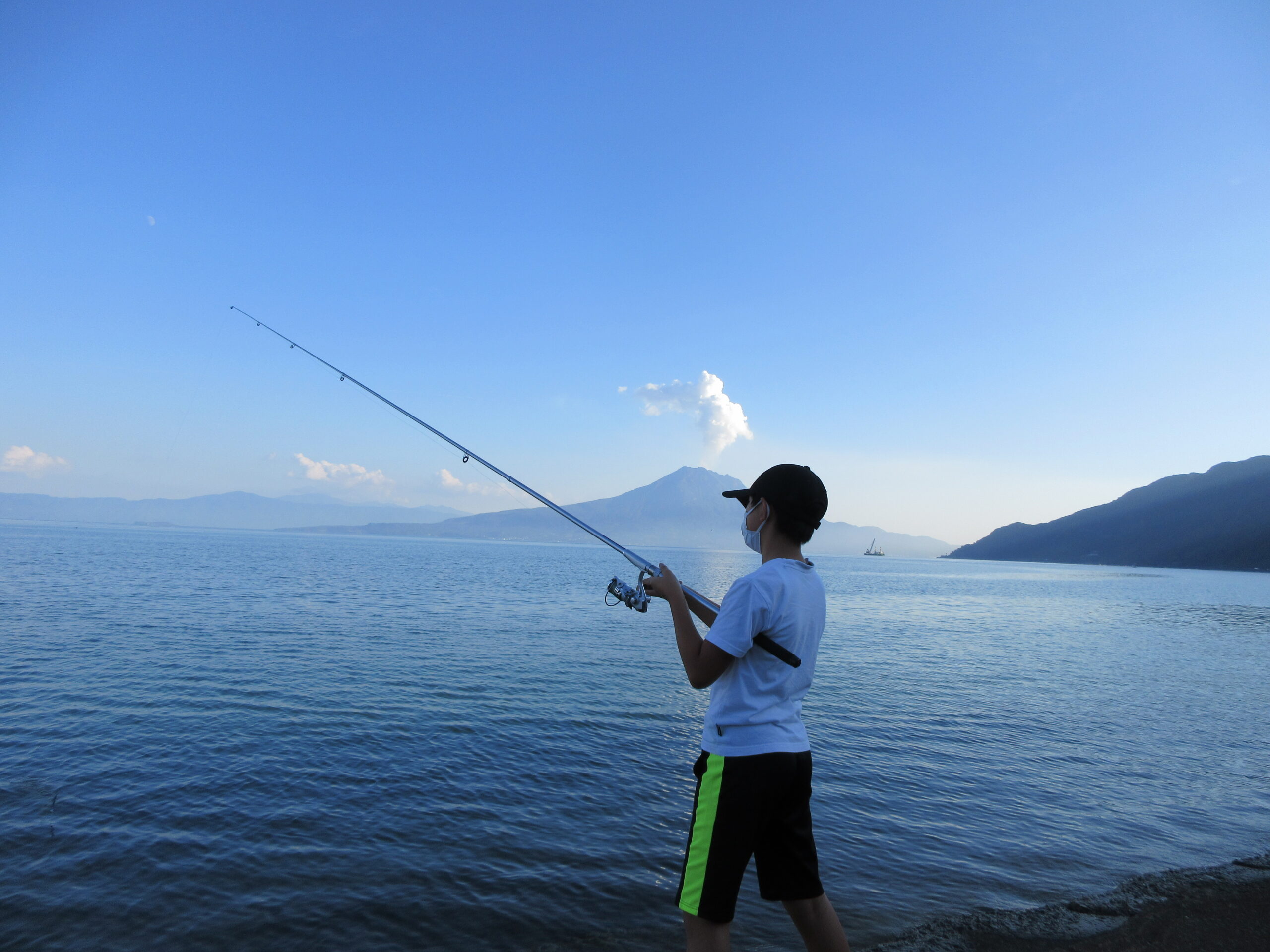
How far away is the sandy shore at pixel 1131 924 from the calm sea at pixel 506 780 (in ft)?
1.35

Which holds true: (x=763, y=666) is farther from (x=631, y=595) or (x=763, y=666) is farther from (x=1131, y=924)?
(x=1131, y=924)

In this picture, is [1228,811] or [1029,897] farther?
[1228,811]

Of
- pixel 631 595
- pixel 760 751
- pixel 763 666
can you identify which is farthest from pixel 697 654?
pixel 631 595

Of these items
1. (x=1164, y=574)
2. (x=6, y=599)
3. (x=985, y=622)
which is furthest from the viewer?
(x=1164, y=574)

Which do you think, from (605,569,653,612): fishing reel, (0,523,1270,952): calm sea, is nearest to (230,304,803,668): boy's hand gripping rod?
(605,569,653,612): fishing reel

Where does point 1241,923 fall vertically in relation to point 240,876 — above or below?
above

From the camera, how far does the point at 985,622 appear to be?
37.1 metres

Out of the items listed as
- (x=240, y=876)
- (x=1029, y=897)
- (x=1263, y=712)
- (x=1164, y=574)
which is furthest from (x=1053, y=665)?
(x=1164, y=574)

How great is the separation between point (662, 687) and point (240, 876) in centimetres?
1137

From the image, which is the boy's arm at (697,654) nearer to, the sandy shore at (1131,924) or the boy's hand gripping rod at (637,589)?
the boy's hand gripping rod at (637,589)

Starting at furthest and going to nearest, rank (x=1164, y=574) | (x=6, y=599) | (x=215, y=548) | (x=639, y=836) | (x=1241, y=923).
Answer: (x=1164, y=574)
(x=215, y=548)
(x=6, y=599)
(x=639, y=836)
(x=1241, y=923)

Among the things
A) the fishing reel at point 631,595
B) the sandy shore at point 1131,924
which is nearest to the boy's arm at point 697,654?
the fishing reel at point 631,595

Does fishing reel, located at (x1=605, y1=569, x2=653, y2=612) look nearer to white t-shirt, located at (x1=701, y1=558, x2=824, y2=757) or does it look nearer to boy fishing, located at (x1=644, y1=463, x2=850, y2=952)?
boy fishing, located at (x1=644, y1=463, x2=850, y2=952)

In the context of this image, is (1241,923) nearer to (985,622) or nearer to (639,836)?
(639,836)
